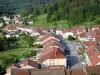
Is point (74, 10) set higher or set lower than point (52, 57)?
higher

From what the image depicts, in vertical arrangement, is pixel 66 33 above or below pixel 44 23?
below

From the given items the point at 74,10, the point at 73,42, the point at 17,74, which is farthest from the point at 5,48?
the point at 74,10

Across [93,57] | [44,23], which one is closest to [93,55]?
[93,57]

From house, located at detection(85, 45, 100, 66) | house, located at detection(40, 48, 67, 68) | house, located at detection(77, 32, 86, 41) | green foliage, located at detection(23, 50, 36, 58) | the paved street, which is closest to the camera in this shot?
house, located at detection(85, 45, 100, 66)

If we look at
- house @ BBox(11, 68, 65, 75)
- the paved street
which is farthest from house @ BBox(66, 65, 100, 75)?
the paved street

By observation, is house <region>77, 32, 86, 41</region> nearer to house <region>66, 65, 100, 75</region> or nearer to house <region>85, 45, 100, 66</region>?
house <region>85, 45, 100, 66</region>

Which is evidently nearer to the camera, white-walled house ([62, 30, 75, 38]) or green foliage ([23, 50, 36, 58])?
green foliage ([23, 50, 36, 58])

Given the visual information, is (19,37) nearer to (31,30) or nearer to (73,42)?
(31,30)

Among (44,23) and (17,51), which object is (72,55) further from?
(44,23)
